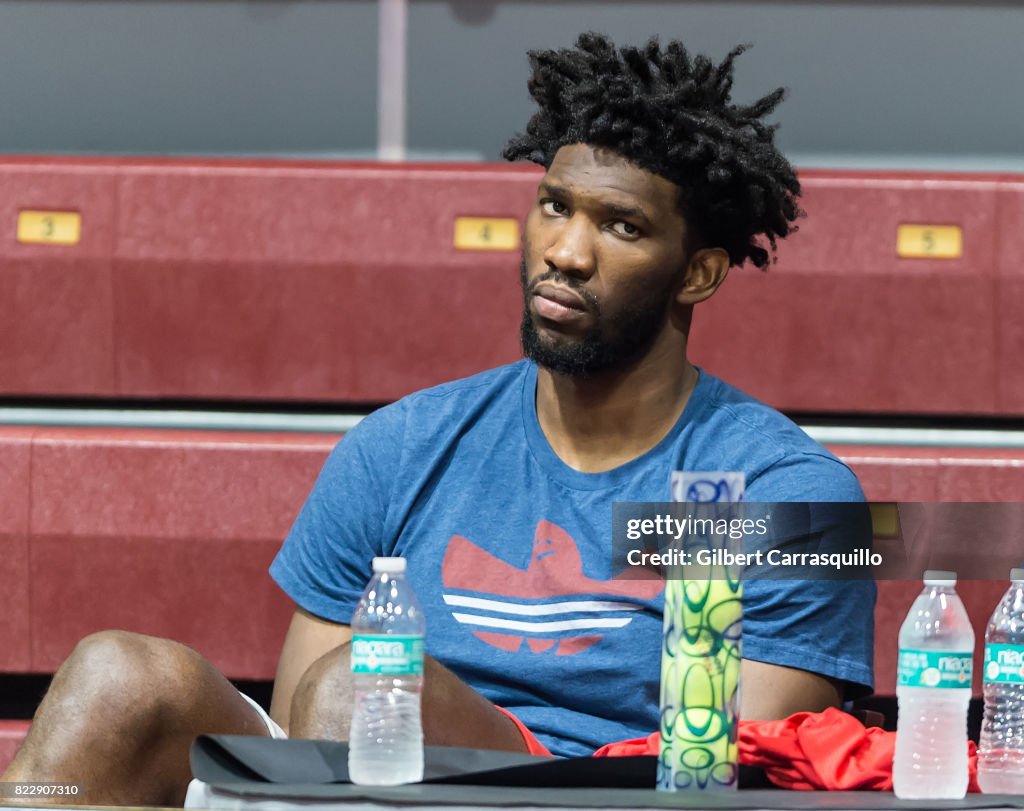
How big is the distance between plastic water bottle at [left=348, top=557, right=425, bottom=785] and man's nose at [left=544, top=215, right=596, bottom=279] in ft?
1.87

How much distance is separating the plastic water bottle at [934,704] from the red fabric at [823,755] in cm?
3

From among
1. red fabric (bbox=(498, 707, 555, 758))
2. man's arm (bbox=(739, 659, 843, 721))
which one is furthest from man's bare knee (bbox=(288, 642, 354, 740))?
man's arm (bbox=(739, 659, 843, 721))

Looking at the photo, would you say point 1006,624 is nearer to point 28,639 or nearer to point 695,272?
point 695,272

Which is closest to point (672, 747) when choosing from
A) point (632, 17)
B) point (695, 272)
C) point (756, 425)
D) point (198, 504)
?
point (756, 425)

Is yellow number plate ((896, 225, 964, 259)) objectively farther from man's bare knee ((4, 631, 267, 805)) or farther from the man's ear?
man's bare knee ((4, 631, 267, 805))

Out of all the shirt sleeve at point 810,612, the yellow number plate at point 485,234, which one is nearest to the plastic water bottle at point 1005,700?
the shirt sleeve at point 810,612

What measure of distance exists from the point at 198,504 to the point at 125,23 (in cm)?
113

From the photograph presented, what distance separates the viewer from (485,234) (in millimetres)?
2719

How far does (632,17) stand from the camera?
318cm

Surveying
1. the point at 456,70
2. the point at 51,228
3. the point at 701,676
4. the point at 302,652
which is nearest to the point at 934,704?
the point at 701,676

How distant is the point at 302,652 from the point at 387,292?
2.95 ft

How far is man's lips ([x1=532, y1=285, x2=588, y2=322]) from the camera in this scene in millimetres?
1989

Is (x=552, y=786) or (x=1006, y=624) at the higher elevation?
(x=1006, y=624)

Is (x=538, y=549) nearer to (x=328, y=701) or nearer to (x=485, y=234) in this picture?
(x=328, y=701)
